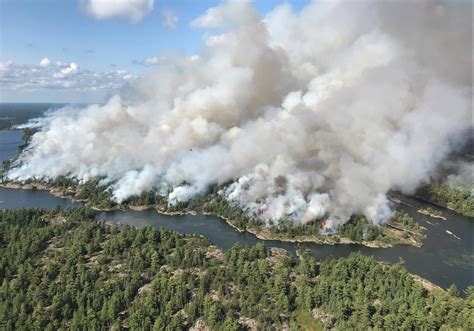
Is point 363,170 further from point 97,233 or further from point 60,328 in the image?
point 60,328

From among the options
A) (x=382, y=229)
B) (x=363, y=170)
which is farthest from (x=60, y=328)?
(x=363, y=170)

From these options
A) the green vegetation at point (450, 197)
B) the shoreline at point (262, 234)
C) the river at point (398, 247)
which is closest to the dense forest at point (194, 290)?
the river at point (398, 247)

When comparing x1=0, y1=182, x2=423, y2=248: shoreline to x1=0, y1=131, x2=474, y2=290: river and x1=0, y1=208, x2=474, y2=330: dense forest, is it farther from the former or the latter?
x1=0, y1=208, x2=474, y2=330: dense forest

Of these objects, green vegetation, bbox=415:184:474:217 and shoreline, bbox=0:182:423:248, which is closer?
shoreline, bbox=0:182:423:248


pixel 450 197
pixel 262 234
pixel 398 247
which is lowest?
pixel 262 234

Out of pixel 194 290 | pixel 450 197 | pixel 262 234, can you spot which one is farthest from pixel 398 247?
pixel 194 290

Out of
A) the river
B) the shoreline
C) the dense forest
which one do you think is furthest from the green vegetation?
the dense forest

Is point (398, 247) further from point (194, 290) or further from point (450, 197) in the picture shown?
point (194, 290)
